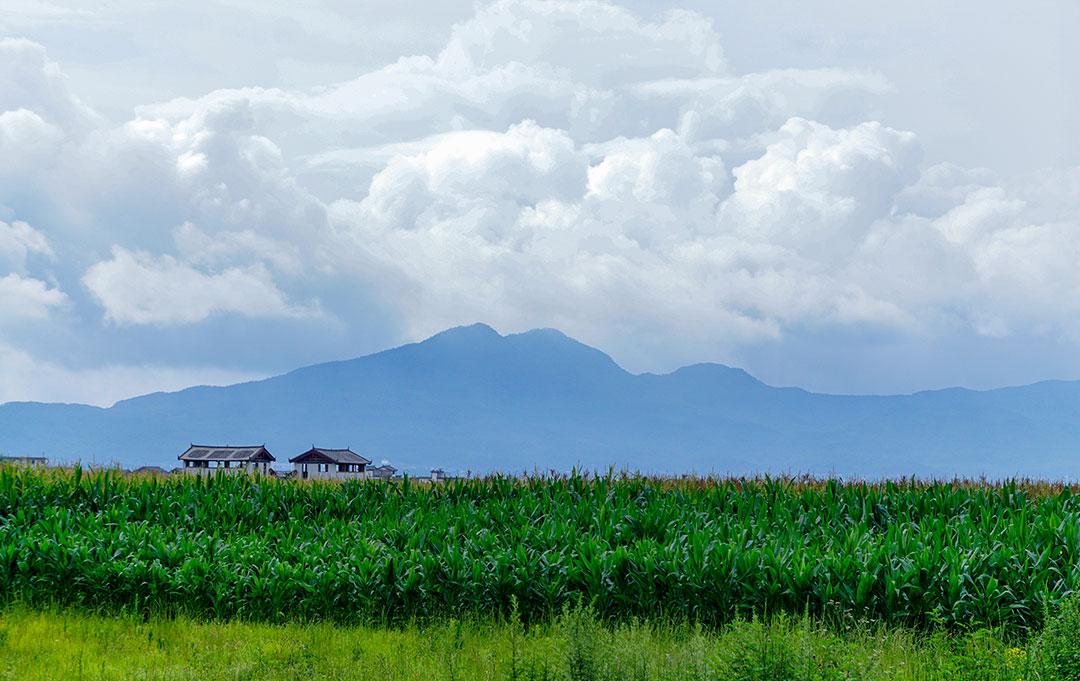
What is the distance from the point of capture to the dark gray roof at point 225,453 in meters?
64.3

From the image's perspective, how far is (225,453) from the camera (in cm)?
6762

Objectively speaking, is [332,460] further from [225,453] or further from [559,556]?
[559,556]

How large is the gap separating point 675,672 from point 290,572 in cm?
751

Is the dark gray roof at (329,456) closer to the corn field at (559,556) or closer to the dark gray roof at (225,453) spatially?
the dark gray roof at (225,453)

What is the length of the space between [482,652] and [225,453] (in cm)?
5927

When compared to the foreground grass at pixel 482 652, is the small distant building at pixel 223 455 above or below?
above

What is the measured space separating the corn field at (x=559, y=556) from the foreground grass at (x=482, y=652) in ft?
1.65

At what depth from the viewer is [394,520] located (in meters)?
18.8

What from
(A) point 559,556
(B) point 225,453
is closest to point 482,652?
(A) point 559,556

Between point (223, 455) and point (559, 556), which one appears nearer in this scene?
point (559, 556)

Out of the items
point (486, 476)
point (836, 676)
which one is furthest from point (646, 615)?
point (486, 476)

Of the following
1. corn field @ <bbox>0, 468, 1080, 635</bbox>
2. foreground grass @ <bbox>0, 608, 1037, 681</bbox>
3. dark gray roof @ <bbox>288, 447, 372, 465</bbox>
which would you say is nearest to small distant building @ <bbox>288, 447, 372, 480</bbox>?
dark gray roof @ <bbox>288, 447, 372, 465</bbox>

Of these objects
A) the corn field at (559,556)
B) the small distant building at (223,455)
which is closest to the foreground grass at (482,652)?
the corn field at (559,556)

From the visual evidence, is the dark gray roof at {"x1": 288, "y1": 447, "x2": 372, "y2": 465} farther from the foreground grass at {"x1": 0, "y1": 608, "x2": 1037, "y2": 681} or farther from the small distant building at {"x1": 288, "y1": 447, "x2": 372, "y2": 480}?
the foreground grass at {"x1": 0, "y1": 608, "x2": 1037, "y2": 681}
